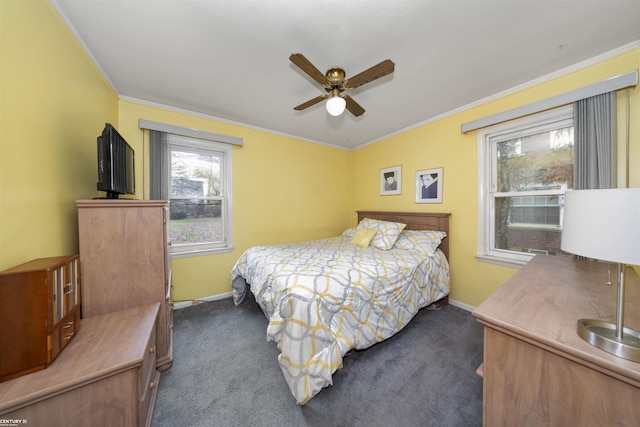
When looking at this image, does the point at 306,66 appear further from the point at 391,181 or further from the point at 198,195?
the point at 391,181

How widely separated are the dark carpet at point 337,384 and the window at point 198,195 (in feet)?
3.57

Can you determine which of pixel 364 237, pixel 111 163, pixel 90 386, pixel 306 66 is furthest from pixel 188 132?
pixel 364 237

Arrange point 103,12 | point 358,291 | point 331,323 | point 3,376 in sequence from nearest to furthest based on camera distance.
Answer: point 3,376, point 103,12, point 331,323, point 358,291

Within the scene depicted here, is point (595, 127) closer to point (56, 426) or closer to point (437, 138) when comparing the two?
point (437, 138)

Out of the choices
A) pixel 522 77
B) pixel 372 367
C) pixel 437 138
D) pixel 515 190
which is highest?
pixel 522 77

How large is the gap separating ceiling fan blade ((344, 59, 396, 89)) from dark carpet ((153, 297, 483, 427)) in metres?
2.19

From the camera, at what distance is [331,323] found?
1484 millimetres

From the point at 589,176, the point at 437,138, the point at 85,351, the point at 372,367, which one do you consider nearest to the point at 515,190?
the point at 589,176

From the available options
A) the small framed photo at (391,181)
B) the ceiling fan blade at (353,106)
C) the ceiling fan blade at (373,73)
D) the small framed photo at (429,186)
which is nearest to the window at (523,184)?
the small framed photo at (429,186)

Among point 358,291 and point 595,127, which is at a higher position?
point 595,127

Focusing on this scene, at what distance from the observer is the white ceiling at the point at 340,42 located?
1336mm

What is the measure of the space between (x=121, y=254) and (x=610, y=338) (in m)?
2.33

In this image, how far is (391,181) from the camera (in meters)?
3.44

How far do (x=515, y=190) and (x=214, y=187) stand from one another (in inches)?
145
